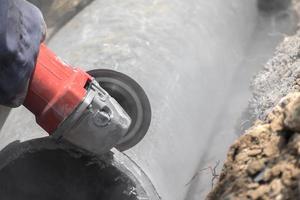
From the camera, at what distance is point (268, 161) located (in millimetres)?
896

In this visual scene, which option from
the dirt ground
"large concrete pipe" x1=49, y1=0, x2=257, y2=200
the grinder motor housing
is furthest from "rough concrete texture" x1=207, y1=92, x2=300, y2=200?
"large concrete pipe" x1=49, y1=0, x2=257, y2=200

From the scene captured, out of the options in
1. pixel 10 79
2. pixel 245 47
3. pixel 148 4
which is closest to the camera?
pixel 10 79

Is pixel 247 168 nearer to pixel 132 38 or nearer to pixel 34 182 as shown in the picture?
pixel 34 182

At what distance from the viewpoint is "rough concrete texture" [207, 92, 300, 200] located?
841 millimetres

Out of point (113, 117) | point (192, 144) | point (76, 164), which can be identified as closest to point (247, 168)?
point (113, 117)

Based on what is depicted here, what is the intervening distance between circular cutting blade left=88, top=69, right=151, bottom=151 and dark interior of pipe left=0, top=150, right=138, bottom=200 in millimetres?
146

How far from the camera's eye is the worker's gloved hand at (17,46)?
1.11m

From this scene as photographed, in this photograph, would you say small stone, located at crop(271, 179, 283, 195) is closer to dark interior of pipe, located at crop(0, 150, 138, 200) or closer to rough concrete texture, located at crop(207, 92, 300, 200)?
rough concrete texture, located at crop(207, 92, 300, 200)

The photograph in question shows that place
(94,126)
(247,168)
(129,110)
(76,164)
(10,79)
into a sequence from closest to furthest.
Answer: (247,168) → (10,79) → (94,126) → (76,164) → (129,110)

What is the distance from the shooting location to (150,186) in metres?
1.38

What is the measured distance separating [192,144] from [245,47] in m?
0.82

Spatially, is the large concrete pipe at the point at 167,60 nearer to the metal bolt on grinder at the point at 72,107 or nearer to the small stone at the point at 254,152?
the metal bolt on grinder at the point at 72,107

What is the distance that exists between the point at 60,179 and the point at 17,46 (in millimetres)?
479

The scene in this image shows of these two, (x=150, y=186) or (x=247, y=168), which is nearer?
(x=247, y=168)
